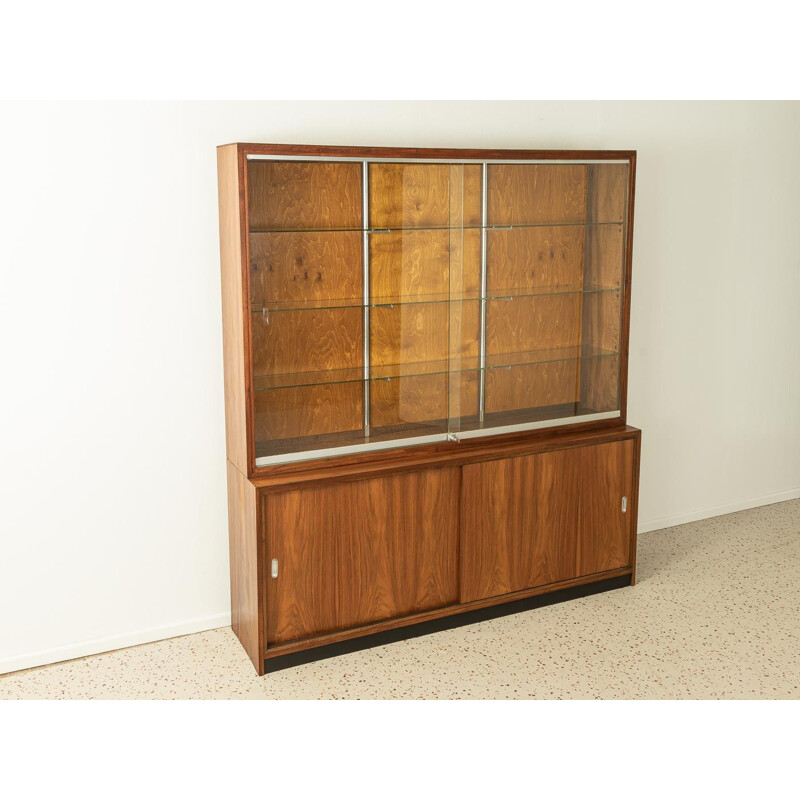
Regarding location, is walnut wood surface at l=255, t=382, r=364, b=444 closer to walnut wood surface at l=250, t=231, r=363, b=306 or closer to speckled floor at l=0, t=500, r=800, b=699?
walnut wood surface at l=250, t=231, r=363, b=306

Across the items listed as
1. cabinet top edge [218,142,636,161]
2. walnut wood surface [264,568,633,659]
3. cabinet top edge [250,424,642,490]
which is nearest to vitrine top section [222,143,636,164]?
cabinet top edge [218,142,636,161]

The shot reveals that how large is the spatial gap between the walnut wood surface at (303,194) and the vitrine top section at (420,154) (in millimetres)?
96

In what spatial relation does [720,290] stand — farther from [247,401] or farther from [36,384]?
[36,384]

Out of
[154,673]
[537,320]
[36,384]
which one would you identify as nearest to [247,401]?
[36,384]

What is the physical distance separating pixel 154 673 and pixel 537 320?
6.98 ft

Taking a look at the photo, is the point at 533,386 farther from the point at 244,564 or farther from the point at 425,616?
the point at 244,564

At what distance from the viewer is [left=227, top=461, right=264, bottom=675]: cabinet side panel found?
11.0 ft

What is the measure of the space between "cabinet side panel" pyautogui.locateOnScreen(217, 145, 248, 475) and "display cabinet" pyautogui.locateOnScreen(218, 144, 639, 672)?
0.04ft

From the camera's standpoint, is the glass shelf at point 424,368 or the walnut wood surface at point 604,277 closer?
the glass shelf at point 424,368

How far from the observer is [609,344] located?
4.10 m

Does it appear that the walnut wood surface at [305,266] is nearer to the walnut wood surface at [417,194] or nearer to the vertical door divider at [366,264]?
the vertical door divider at [366,264]

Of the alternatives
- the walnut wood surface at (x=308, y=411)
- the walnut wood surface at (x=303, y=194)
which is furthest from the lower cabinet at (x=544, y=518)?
the walnut wood surface at (x=303, y=194)

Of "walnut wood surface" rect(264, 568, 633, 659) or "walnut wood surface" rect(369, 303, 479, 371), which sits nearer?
"walnut wood surface" rect(264, 568, 633, 659)

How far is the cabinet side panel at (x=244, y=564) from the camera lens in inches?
132
